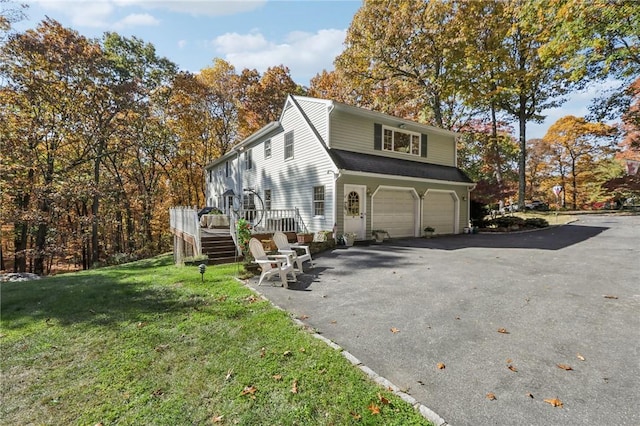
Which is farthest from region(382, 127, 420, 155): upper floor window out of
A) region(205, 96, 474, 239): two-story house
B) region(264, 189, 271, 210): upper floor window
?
region(264, 189, 271, 210): upper floor window

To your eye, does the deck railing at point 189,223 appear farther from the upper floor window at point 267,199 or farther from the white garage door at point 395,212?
the white garage door at point 395,212

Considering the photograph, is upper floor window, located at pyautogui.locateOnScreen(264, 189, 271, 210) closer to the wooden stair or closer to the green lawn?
the wooden stair

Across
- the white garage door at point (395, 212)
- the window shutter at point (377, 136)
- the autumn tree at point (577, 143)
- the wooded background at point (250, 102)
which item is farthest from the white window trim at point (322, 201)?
the autumn tree at point (577, 143)

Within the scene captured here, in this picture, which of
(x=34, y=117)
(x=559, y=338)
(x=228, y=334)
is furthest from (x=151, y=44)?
(x=559, y=338)

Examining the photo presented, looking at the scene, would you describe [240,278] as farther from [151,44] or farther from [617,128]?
[617,128]

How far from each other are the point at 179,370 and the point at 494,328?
4073mm

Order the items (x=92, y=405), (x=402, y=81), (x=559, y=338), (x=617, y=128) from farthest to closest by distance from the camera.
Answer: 1. (x=617, y=128)
2. (x=402, y=81)
3. (x=559, y=338)
4. (x=92, y=405)

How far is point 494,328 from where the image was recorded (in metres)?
3.97

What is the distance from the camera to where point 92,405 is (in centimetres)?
265

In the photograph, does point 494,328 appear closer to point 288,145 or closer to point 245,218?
point 245,218

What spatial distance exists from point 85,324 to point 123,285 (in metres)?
2.77

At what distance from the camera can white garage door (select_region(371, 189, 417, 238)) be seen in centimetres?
1238

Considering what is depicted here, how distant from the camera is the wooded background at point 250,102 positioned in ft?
47.0

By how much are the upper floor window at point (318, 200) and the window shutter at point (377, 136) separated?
3.44 metres
